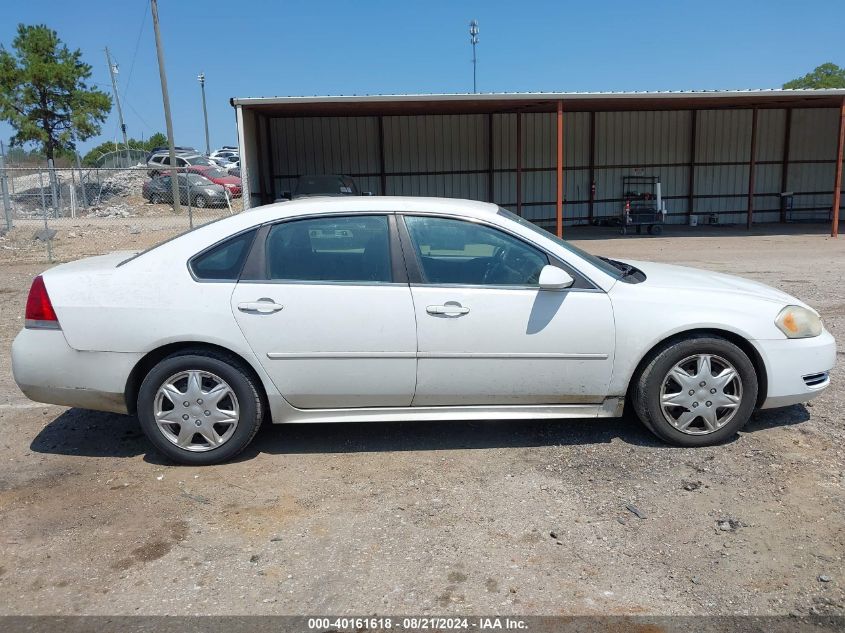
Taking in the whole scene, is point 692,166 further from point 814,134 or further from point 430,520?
point 430,520

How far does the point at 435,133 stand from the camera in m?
21.2

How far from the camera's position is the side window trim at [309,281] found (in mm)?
4266

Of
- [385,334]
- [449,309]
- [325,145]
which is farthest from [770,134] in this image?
[385,334]

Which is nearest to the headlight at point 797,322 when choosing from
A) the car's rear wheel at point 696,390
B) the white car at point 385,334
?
the white car at point 385,334

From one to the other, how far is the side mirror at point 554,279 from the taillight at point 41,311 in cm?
289

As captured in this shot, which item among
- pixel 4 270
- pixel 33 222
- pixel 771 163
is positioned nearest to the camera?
pixel 4 270

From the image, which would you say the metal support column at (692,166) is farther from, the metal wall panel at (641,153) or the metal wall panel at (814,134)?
the metal wall panel at (814,134)

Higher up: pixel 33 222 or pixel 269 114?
pixel 269 114

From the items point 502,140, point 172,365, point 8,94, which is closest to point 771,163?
point 502,140

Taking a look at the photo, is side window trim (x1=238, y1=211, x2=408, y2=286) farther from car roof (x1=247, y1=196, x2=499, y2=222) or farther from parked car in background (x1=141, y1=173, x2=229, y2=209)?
parked car in background (x1=141, y1=173, x2=229, y2=209)

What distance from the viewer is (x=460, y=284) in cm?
429

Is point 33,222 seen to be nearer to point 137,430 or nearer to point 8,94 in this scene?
point 8,94

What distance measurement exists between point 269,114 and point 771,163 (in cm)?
1551

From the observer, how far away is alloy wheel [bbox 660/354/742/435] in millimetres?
4371
